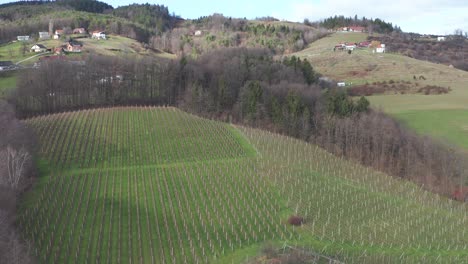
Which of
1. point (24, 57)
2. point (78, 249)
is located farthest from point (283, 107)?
point (24, 57)

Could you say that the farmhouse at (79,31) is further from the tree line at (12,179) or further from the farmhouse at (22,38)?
the tree line at (12,179)

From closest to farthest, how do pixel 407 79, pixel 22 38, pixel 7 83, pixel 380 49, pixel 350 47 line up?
pixel 7 83
pixel 407 79
pixel 22 38
pixel 380 49
pixel 350 47

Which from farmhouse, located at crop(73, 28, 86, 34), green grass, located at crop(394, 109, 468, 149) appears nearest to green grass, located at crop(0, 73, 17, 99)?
farmhouse, located at crop(73, 28, 86, 34)

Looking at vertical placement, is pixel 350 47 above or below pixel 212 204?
above

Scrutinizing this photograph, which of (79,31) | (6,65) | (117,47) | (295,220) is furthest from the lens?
(79,31)

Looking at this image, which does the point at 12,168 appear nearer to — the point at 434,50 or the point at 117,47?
the point at 117,47

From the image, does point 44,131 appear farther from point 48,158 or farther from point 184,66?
point 184,66

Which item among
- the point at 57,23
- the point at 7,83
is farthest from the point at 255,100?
the point at 57,23

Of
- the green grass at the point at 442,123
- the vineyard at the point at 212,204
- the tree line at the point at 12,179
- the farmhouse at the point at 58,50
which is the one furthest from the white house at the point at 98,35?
the green grass at the point at 442,123

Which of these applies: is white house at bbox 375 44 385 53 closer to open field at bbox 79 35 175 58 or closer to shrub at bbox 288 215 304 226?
open field at bbox 79 35 175 58

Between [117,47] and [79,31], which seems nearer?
[117,47]
